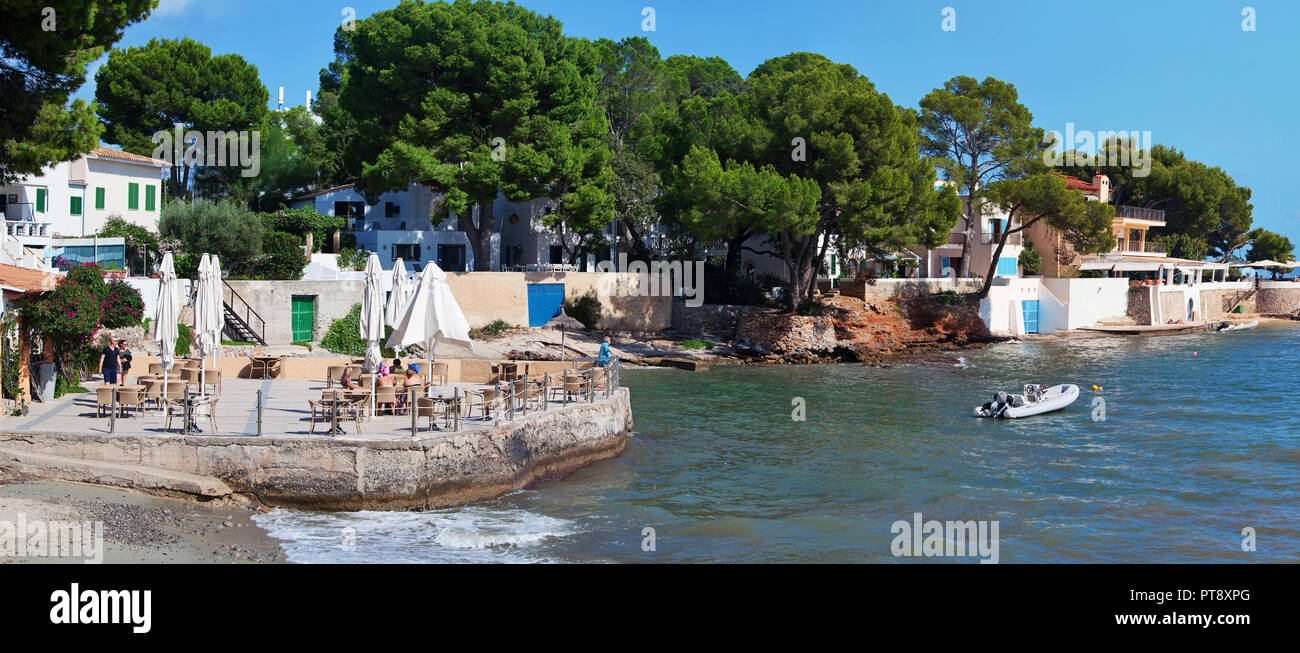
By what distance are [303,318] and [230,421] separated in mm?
19561

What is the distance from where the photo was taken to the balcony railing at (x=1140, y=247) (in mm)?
81250

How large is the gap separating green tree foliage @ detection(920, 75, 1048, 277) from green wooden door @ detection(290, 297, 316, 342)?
39.3 meters

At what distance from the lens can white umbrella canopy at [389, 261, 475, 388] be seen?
70.0ft

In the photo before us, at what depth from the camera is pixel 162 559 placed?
14.2 m

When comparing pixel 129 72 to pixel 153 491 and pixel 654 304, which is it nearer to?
pixel 654 304

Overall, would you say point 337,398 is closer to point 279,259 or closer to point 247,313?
point 247,313

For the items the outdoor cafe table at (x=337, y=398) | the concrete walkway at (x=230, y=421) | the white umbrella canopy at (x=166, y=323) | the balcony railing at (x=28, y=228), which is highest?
the balcony railing at (x=28, y=228)

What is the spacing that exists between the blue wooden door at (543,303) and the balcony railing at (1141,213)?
52.2 m

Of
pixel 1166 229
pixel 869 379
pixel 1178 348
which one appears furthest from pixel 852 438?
pixel 1166 229

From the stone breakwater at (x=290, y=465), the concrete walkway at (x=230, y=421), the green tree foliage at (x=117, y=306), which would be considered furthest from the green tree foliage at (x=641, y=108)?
the stone breakwater at (x=290, y=465)

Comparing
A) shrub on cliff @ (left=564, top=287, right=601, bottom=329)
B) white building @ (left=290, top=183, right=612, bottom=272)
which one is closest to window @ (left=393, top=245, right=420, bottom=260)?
white building @ (left=290, top=183, right=612, bottom=272)

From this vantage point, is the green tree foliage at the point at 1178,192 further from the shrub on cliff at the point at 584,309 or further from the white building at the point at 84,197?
the white building at the point at 84,197

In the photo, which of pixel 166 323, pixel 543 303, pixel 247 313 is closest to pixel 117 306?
pixel 166 323

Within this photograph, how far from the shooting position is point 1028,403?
32875mm
